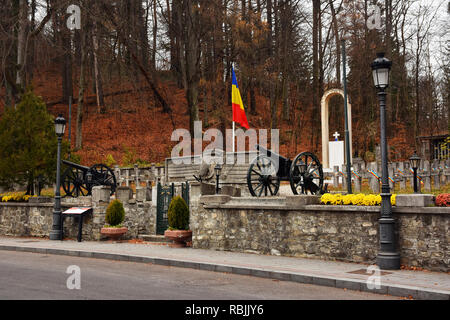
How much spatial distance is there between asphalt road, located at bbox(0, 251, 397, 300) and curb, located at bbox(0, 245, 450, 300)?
0.17 meters

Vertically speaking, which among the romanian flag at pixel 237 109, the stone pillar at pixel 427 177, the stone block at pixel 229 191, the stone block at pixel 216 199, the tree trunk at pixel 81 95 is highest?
the tree trunk at pixel 81 95

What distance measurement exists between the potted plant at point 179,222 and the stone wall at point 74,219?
3026mm

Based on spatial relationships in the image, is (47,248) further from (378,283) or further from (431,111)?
(431,111)

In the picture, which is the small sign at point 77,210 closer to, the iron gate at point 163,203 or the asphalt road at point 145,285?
the iron gate at point 163,203

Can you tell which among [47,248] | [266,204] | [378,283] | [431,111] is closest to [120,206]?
[47,248]

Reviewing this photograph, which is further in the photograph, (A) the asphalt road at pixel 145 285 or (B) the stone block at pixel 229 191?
(B) the stone block at pixel 229 191

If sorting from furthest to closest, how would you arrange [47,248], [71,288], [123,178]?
[123,178], [47,248], [71,288]

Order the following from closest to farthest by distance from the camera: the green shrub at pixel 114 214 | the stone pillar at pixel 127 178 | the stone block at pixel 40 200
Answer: the green shrub at pixel 114 214 < the stone block at pixel 40 200 < the stone pillar at pixel 127 178

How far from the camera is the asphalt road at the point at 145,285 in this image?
795 centimetres

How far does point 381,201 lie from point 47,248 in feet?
33.4

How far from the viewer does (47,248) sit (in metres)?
15.3

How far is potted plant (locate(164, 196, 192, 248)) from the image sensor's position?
1520 cm

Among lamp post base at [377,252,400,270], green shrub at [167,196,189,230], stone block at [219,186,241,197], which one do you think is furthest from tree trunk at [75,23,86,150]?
lamp post base at [377,252,400,270]

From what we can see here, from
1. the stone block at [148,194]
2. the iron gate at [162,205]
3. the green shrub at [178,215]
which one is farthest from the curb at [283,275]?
the stone block at [148,194]
